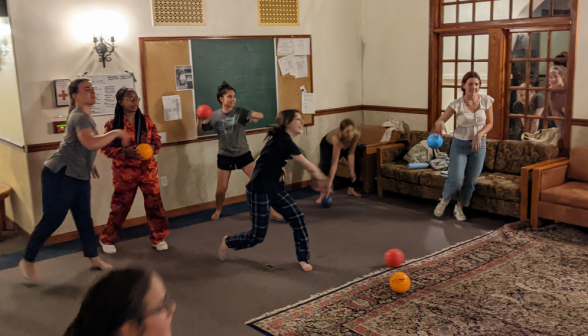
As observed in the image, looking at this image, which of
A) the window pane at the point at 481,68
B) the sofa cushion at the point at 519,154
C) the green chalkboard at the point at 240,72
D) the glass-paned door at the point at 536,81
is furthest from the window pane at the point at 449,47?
the green chalkboard at the point at 240,72

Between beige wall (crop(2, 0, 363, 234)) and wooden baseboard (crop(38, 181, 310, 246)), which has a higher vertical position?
beige wall (crop(2, 0, 363, 234))

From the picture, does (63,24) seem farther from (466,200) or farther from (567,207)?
(567,207)

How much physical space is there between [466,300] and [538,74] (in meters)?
3.29

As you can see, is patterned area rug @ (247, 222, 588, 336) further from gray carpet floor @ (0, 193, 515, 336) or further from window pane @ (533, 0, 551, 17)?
window pane @ (533, 0, 551, 17)

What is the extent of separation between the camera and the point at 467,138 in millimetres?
5574

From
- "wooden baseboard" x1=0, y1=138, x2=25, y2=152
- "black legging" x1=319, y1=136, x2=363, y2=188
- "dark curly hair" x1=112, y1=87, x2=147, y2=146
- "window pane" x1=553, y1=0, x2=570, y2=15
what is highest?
"window pane" x1=553, y1=0, x2=570, y2=15

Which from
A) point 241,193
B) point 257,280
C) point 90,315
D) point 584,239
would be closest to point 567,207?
point 584,239

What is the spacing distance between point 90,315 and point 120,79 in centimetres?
470

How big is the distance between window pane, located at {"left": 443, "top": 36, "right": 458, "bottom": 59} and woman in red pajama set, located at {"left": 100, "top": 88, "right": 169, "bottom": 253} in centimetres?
385

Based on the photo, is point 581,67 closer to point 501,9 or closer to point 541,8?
point 541,8

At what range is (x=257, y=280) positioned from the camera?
14.2ft

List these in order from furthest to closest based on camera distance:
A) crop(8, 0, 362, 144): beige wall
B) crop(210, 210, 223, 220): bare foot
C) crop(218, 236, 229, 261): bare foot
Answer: crop(210, 210, 223, 220): bare foot → crop(8, 0, 362, 144): beige wall → crop(218, 236, 229, 261): bare foot

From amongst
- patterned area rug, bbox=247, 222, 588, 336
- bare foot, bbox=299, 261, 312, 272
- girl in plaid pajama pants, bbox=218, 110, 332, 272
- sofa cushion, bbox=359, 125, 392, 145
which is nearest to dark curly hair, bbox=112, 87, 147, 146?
girl in plaid pajama pants, bbox=218, 110, 332, 272

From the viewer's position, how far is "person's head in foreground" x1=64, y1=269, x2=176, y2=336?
1.22 metres
